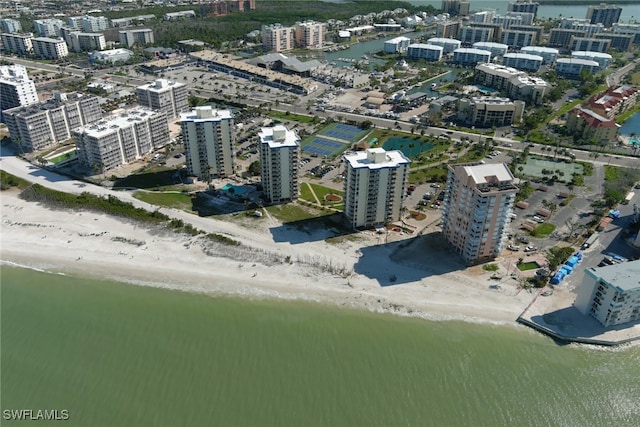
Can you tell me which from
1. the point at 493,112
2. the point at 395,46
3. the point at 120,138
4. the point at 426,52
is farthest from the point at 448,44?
the point at 120,138

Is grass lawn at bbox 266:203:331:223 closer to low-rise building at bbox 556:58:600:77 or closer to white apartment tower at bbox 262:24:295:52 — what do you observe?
low-rise building at bbox 556:58:600:77

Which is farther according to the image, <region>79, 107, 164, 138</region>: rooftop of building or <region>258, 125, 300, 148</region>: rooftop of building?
<region>79, 107, 164, 138</region>: rooftop of building

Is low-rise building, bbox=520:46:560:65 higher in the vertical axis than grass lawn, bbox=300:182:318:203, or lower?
higher

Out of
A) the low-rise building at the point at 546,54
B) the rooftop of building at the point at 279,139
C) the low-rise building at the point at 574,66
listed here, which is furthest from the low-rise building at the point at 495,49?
the rooftop of building at the point at 279,139

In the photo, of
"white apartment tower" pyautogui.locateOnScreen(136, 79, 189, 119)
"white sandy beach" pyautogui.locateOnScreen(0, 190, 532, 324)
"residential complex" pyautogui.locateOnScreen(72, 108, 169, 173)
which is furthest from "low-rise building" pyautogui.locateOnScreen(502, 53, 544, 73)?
"residential complex" pyautogui.locateOnScreen(72, 108, 169, 173)

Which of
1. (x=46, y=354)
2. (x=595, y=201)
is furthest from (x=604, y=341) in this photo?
(x=46, y=354)

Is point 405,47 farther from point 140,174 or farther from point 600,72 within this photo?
point 140,174

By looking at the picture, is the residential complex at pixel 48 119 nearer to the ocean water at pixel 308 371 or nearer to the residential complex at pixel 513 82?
the ocean water at pixel 308 371
